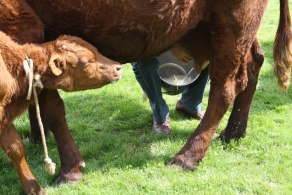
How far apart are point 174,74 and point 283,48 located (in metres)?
1.26

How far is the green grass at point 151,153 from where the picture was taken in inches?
122

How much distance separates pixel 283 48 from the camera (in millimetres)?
3951

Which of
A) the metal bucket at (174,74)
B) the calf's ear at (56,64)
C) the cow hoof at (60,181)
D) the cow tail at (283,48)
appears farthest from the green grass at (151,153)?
the calf's ear at (56,64)

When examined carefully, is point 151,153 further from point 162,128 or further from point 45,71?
point 45,71

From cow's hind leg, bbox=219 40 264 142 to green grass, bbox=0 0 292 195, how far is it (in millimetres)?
106

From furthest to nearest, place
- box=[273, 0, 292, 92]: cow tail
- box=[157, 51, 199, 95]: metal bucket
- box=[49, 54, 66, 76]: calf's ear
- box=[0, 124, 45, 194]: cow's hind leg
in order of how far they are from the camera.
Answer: box=[157, 51, 199, 95]: metal bucket < box=[273, 0, 292, 92]: cow tail < box=[0, 124, 45, 194]: cow's hind leg < box=[49, 54, 66, 76]: calf's ear

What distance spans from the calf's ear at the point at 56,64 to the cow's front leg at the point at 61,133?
47 cm

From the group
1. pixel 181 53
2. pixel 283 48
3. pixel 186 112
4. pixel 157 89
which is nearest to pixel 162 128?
pixel 157 89

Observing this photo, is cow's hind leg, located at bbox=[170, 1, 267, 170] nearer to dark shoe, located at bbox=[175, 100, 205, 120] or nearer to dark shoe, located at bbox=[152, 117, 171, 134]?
dark shoe, located at bbox=[152, 117, 171, 134]

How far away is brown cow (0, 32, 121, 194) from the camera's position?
2.71m

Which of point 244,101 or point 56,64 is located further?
point 244,101

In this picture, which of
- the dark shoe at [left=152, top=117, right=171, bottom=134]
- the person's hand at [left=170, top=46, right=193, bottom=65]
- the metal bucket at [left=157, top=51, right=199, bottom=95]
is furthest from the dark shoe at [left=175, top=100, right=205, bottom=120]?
the person's hand at [left=170, top=46, right=193, bottom=65]

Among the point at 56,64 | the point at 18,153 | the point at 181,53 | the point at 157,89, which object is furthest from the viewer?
the point at 157,89

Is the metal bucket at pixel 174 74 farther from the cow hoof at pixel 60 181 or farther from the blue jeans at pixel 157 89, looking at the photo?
the cow hoof at pixel 60 181
